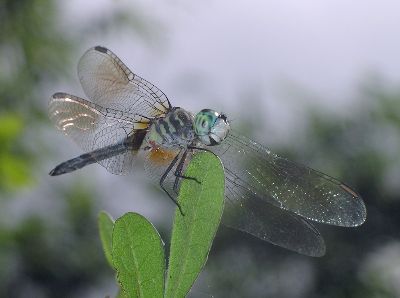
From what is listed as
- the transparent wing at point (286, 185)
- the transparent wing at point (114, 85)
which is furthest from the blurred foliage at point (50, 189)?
the transparent wing at point (286, 185)

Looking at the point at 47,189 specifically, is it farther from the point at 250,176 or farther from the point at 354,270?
the point at 250,176

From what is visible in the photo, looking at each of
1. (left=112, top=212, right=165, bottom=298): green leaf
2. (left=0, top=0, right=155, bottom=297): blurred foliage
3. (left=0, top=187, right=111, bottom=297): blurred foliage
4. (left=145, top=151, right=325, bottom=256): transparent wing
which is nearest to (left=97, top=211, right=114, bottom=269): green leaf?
(left=112, top=212, right=165, bottom=298): green leaf

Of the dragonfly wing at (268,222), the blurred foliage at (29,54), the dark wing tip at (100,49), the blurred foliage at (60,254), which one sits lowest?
the blurred foliage at (60,254)

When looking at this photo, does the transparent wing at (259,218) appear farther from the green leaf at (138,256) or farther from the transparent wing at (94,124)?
the green leaf at (138,256)

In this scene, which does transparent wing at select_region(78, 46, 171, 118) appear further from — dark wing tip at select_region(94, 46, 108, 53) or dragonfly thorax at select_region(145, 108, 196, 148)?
dragonfly thorax at select_region(145, 108, 196, 148)

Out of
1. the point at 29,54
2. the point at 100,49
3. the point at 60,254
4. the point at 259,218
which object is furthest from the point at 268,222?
the point at 60,254

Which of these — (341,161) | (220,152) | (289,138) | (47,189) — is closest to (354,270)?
(341,161)
